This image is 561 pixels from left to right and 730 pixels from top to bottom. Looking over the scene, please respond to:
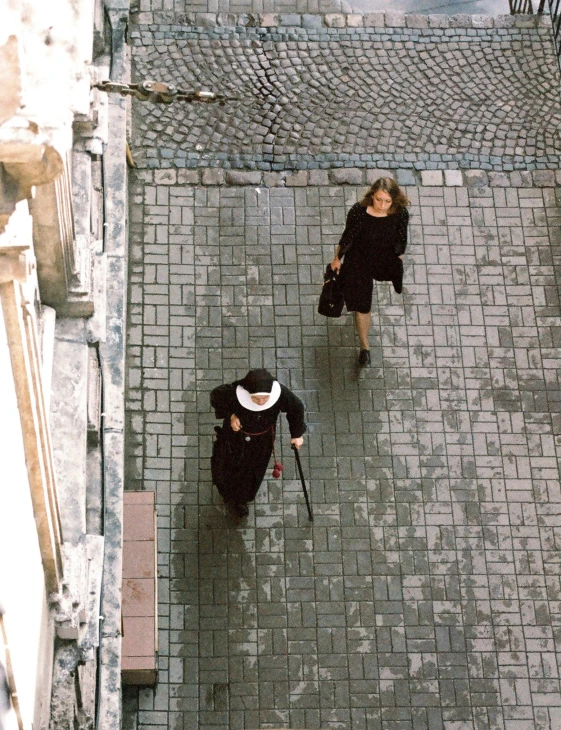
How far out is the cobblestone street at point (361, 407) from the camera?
865 centimetres

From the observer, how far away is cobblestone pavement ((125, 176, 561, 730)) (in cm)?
861

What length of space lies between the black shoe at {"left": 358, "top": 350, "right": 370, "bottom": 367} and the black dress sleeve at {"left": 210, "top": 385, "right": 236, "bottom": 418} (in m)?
1.89

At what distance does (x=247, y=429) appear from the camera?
8.20 metres

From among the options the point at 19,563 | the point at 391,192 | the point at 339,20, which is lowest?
the point at 19,563

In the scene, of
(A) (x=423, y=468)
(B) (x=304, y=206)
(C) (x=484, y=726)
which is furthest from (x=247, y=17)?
(C) (x=484, y=726)

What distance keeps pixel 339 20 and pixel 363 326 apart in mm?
3765

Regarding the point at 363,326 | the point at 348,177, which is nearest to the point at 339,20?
the point at 348,177

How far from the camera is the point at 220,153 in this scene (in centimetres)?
1083

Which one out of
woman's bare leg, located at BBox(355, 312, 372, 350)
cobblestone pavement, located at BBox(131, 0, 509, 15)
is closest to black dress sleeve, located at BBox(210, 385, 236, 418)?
woman's bare leg, located at BBox(355, 312, 372, 350)

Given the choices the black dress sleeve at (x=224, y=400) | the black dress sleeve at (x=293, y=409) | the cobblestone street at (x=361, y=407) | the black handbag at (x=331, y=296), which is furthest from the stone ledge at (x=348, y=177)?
the black dress sleeve at (x=293, y=409)

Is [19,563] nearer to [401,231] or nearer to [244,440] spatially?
[244,440]

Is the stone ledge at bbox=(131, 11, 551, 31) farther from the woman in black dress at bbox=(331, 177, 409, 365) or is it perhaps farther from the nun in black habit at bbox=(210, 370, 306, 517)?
the nun in black habit at bbox=(210, 370, 306, 517)

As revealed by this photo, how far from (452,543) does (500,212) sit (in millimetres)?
3260

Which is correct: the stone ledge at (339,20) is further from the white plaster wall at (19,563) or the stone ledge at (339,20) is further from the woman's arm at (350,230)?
the white plaster wall at (19,563)
